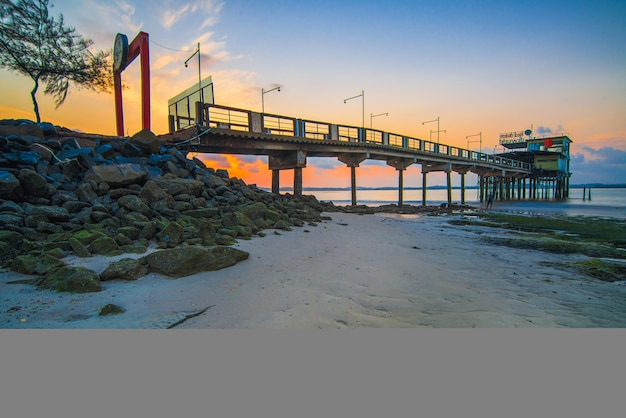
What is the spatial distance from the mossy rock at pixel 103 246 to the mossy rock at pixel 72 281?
1262 mm

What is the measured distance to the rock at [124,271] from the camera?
460cm

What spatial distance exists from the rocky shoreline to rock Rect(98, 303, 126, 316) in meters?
0.73

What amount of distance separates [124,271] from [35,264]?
4.81 feet

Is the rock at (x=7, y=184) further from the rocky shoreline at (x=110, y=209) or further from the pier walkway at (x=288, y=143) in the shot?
the pier walkway at (x=288, y=143)

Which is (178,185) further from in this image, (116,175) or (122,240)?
(122,240)

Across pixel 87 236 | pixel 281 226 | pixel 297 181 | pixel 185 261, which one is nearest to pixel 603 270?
pixel 281 226

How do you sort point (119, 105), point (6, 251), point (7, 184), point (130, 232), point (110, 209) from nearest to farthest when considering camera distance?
point (6, 251)
point (130, 232)
point (7, 184)
point (110, 209)
point (119, 105)

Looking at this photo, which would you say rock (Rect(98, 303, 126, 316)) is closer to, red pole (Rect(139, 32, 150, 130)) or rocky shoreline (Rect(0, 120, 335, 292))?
rocky shoreline (Rect(0, 120, 335, 292))

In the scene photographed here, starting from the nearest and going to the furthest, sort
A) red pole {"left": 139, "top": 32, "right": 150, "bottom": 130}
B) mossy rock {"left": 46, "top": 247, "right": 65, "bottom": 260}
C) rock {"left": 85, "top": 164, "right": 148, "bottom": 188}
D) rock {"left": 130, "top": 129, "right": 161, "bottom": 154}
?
mossy rock {"left": 46, "top": 247, "right": 65, "bottom": 260} < rock {"left": 85, "top": 164, "right": 148, "bottom": 188} < rock {"left": 130, "top": 129, "right": 161, "bottom": 154} < red pole {"left": 139, "top": 32, "right": 150, "bottom": 130}

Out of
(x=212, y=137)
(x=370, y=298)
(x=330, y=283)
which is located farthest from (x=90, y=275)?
(x=212, y=137)

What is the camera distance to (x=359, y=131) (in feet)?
80.4

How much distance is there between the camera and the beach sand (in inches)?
144

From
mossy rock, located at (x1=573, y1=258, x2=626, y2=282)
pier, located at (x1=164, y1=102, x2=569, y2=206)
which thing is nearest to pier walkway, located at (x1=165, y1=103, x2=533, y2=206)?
pier, located at (x1=164, y1=102, x2=569, y2=206)

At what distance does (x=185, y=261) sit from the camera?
514cm
